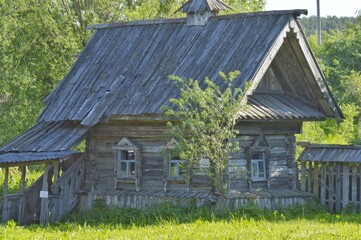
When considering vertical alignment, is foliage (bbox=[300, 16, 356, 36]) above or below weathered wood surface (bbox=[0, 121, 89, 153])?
above

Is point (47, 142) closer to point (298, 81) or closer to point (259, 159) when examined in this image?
point (259, 159)

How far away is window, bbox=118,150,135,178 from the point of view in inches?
1026

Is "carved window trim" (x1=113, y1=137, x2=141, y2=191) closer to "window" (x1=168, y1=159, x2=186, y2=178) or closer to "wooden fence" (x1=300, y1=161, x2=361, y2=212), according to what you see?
"window" (x1=168, y1=159, x2=186, y2=178)

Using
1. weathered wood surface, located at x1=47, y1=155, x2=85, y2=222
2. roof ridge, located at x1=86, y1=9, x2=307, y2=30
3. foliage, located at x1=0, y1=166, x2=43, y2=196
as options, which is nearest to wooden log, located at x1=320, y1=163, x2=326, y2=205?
roof ridge, located at x1=86, y1=9, x2=307, y2=30

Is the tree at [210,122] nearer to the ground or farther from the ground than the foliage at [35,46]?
nearer to the ground

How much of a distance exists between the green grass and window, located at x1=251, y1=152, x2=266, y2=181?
4.90 ft

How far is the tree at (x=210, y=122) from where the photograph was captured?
73.5 ft

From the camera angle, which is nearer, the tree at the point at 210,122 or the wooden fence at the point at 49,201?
the tree at the point at 210,122

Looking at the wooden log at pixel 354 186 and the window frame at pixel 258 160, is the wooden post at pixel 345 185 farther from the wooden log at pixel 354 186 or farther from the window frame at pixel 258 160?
the window frame at pixel 258 160

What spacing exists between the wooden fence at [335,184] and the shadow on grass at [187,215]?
369 mm

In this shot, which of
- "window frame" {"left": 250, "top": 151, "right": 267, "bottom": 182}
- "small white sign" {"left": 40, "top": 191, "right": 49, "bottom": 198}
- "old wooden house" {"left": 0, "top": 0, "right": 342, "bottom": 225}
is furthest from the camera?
"window frame" {"left": 250, "top": 151, "right": 267, "bottom": 182}

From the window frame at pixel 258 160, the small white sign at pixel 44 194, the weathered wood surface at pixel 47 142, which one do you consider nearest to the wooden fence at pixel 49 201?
the small white sign at pixel 44 194

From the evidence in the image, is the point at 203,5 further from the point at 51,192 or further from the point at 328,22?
the point at 328,22

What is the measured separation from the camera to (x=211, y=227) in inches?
814
